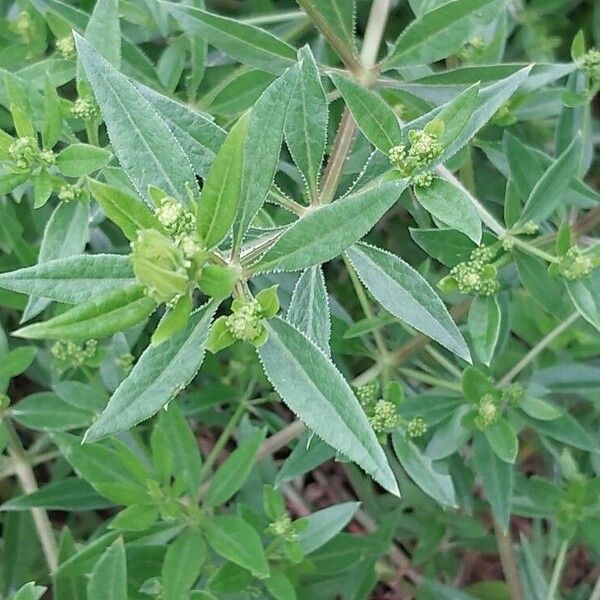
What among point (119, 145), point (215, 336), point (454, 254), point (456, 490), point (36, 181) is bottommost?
point (456, 490)

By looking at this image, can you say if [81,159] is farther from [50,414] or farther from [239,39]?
[50,414]

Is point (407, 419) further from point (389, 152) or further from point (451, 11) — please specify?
point (451, 11)

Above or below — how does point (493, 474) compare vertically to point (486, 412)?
below

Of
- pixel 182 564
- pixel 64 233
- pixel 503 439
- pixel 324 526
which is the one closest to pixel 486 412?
pixel 503 439

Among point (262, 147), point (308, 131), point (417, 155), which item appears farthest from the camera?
point (308, 131)

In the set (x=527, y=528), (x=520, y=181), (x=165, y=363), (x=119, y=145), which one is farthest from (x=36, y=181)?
(x=527, y=528)

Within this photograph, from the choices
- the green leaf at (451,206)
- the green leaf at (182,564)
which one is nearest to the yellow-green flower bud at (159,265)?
the green leaf at (451,206)

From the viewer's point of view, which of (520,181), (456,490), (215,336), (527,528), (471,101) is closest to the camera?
(215,336)
